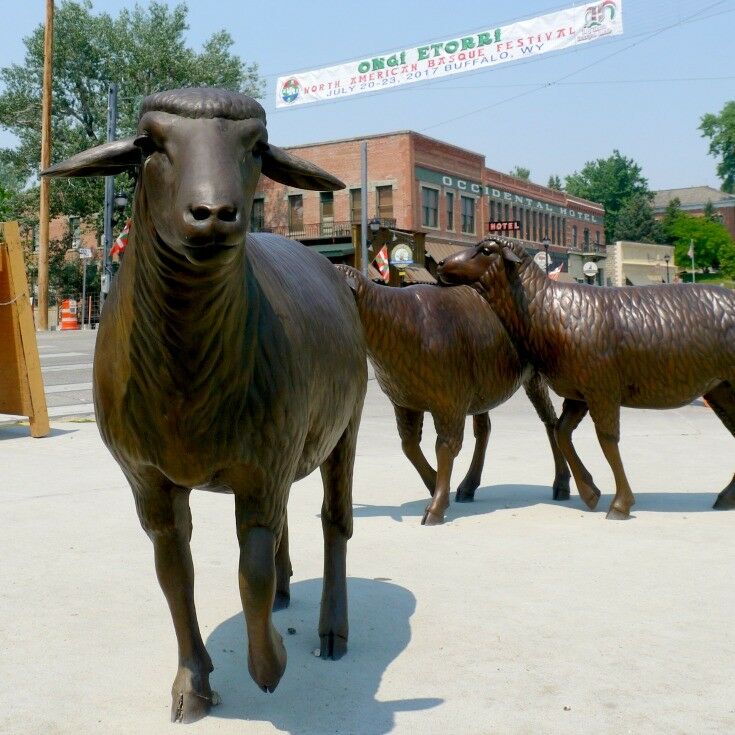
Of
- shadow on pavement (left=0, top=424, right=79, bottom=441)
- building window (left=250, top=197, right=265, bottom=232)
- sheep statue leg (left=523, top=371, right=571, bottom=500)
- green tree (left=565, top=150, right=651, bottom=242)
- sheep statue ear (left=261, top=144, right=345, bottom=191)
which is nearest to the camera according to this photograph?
sheep statue ear (left=261, top=144, right=345, bottom=191)

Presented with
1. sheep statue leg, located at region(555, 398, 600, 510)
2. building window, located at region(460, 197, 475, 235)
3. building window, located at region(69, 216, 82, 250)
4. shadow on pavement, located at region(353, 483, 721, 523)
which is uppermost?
building window, located at region(460, 197, 475, 235)

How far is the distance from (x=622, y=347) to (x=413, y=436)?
5.33ft

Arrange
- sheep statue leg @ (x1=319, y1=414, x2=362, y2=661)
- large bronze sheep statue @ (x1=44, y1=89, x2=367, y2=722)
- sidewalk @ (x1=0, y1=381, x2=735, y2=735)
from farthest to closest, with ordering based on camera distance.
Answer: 1. sheep statue leg @ (x1=319, y1=414, x2=362, y2=661)
2. sidewalk @ (x1=0, y1=381, x2=735, y2=735)
3. large bronze sheep statue @ (x1=44, y1=89, x2=367, y2=722)

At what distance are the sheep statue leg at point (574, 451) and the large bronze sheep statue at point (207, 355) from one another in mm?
3423

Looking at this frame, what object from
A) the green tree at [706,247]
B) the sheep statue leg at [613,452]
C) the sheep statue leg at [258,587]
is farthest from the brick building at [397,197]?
the green tree at [706,247]

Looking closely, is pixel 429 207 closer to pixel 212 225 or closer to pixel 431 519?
pixel 431 519

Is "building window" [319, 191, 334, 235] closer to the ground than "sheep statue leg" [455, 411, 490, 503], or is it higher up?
higher up

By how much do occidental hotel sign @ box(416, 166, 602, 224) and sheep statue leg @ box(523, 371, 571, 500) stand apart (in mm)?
36181

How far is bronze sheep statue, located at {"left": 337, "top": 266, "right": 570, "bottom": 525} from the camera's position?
20.5 ft

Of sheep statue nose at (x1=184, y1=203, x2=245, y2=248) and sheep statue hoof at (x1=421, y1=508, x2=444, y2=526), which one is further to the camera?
sheep statue hoof at (x1=421, y1=508, x2=444, y2=526)

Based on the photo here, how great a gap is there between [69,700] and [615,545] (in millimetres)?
3473

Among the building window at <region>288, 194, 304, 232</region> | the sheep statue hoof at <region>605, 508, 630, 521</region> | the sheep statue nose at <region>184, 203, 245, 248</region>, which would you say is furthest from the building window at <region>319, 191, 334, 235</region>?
the sheep statue nose at <region>184, 203, 245, 248</region>

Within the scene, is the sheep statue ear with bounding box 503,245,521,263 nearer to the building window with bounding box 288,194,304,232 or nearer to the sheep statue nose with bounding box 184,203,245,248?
the sheep statue nose with bounding box 184,203,245,248

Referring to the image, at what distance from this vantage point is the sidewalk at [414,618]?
Result: 3.19 metres
